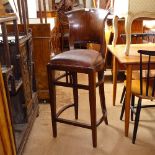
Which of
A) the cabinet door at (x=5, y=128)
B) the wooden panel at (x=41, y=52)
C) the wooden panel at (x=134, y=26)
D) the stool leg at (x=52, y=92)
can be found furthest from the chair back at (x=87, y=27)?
the wooden panel at (x=134, y=26)

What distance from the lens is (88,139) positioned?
2.13 m

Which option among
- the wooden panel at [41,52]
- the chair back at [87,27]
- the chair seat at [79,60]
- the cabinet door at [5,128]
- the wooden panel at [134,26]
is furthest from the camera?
the wooden panel at [134,26]

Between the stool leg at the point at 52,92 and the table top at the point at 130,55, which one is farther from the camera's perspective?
the stool leg at the point at 52,92

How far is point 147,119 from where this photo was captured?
8.07 ft

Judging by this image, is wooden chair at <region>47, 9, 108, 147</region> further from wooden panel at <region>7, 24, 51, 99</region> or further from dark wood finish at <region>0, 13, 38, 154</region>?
wooden panel at <region>7, 24, 51, 99</region>

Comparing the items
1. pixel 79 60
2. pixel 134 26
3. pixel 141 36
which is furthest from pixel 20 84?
pixel 134 26

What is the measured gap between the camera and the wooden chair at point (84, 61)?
72.5 inches

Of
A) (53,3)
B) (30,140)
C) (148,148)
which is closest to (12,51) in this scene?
(30,140)

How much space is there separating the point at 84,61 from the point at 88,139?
30.9 inches

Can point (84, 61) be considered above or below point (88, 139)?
above

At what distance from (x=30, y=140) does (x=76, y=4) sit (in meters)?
4.21

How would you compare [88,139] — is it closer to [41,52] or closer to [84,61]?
[84,61]

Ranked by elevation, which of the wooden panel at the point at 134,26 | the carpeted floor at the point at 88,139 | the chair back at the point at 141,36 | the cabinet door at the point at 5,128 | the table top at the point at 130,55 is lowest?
the carpeted floor at the point at 88,139

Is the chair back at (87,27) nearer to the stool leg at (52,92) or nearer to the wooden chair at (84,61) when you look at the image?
the wooden chair at (84,61)
